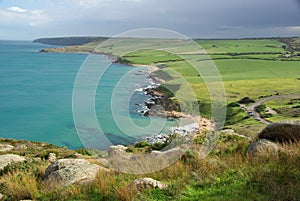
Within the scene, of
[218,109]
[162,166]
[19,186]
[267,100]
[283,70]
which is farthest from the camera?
[283,70]

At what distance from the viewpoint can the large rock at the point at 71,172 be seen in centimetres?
860

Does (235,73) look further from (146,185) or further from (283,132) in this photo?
(146,185)

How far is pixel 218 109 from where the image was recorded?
258ft

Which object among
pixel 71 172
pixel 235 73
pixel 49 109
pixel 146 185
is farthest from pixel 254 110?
pixel 146 185

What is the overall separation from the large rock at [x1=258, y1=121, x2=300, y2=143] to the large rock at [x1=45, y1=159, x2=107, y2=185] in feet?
24.7

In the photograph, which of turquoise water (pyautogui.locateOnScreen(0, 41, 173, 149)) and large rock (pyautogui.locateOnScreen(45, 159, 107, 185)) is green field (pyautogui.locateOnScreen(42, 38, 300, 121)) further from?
large rock (pyautogui.locateOnScreen(45, 159, 107, 185))

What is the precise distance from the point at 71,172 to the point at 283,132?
28.3 feet

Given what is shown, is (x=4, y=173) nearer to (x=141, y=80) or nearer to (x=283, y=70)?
(x=141, y=80)

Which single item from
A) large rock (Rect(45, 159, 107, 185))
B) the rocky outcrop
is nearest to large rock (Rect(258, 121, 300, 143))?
the rocky outcrop

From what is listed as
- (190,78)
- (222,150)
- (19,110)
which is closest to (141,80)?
(190,78)

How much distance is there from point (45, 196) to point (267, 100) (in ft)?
285

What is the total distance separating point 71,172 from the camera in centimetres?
895

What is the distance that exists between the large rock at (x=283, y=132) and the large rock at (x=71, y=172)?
754 centimetres

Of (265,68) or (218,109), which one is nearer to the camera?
(218,109)
